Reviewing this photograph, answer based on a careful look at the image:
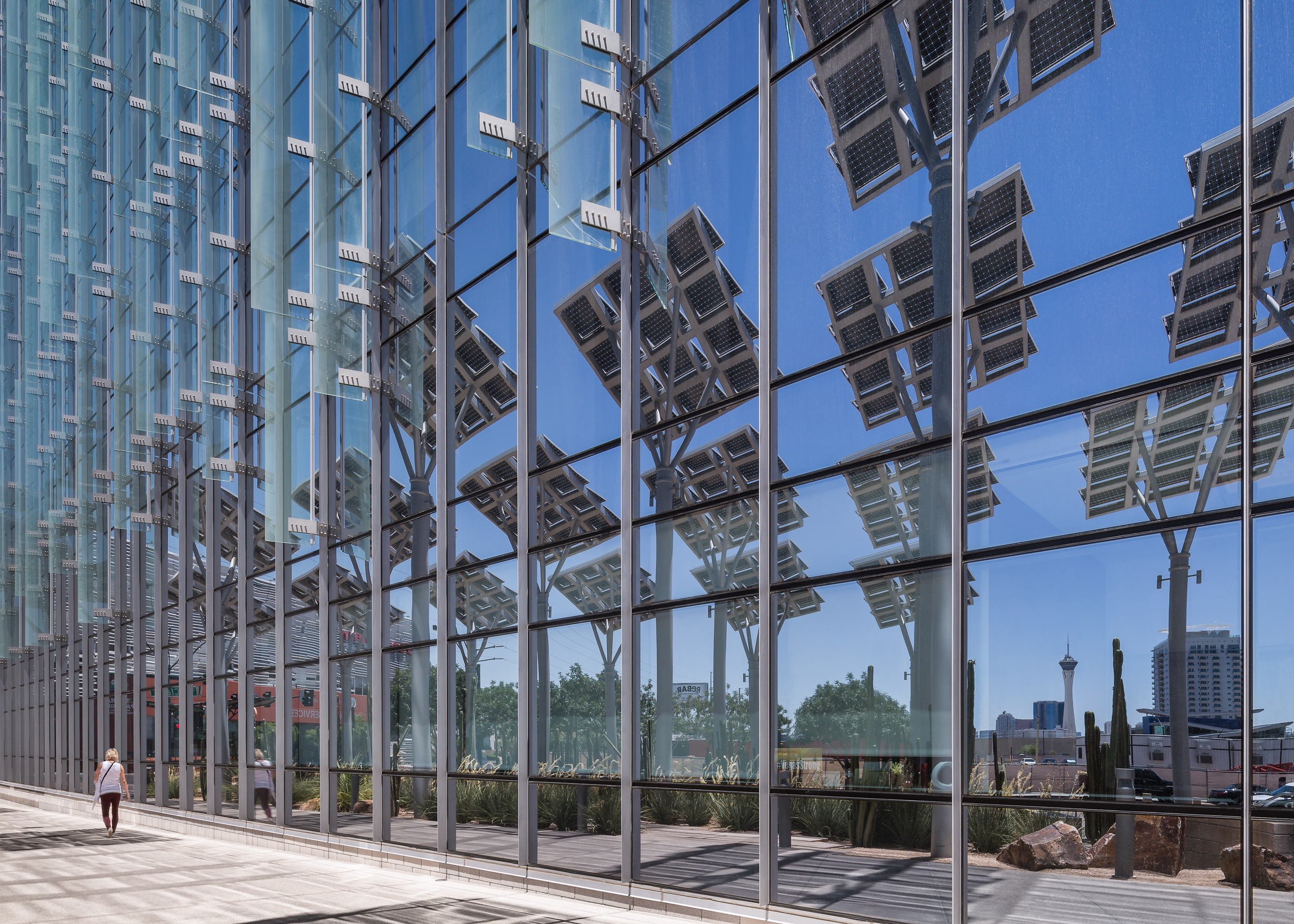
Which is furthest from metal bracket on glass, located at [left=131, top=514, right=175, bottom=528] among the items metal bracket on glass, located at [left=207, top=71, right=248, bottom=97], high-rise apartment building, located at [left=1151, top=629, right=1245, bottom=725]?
high-rise apartment building, located at [left=1151, top=629, right=1245, bottom=725]

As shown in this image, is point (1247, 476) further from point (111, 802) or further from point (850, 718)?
point (111, 802)

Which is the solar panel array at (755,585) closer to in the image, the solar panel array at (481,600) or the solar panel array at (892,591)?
the solar panel array at (892,591)

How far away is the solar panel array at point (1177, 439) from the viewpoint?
26.0 ft

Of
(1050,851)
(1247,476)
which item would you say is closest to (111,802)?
(1050,851)

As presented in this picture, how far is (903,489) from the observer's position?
34.8 ft

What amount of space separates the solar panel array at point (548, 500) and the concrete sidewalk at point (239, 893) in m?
4.43

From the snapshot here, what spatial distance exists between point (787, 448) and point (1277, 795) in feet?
18.1

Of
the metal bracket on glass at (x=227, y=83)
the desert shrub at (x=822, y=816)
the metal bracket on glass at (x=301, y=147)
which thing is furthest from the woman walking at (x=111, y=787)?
the desert shrub at (x=822, y=816)

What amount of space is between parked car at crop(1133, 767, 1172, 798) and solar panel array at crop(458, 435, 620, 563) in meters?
7.20

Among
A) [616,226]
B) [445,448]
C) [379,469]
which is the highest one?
[616,226]

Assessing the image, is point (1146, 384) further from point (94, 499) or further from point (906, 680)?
point (94, 499)

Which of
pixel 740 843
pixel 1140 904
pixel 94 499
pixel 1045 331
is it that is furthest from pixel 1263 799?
pixel 94 499

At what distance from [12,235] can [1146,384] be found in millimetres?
57063

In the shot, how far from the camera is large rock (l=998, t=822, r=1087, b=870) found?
872 centimetres
